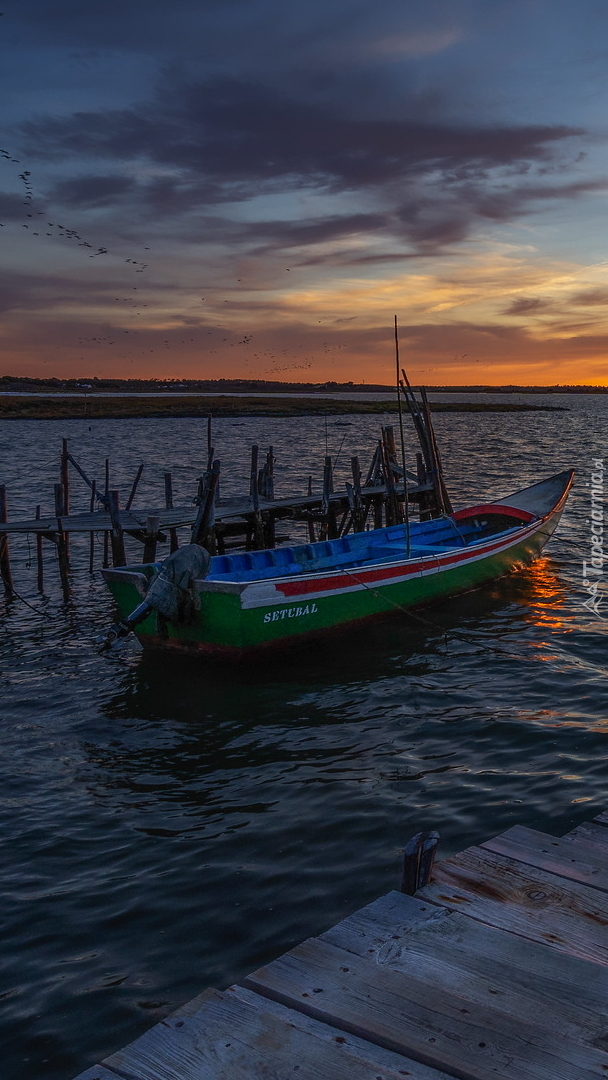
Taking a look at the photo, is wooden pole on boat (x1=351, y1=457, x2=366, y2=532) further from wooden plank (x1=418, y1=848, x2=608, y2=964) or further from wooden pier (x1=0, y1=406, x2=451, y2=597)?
wooden plank (x1=418, y1=848, x2=608, y2=964)

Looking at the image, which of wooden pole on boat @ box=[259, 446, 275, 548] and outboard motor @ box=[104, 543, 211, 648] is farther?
wooden pole on boat @ box=[259, 446, 275, 548]

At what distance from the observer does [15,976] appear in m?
6.01

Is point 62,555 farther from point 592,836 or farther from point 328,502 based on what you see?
point 592,836

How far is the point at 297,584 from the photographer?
1301cm

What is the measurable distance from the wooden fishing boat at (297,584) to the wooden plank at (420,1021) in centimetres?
841

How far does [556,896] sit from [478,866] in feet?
1.72

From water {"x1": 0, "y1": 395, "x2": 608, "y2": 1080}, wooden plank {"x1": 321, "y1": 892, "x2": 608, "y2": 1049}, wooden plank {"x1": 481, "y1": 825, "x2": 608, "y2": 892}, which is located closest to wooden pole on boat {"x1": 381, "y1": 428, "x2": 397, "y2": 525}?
water {"x1": 0, "y1": 395, "x2": 608, "y2": 1080}

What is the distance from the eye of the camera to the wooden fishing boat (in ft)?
40.7

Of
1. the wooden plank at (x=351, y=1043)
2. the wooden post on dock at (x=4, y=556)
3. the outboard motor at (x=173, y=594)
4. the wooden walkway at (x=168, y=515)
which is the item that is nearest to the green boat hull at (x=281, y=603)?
the outboard motor at (x=173, y=594)

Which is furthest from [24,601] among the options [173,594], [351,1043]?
[351,1043]

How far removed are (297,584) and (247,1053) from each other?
9632mm

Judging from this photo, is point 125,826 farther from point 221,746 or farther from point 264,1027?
point 264,1027

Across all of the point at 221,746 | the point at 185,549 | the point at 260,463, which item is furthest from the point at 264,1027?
the point at 260,463

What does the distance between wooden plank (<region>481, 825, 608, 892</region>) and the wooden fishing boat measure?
7090 millimetres
